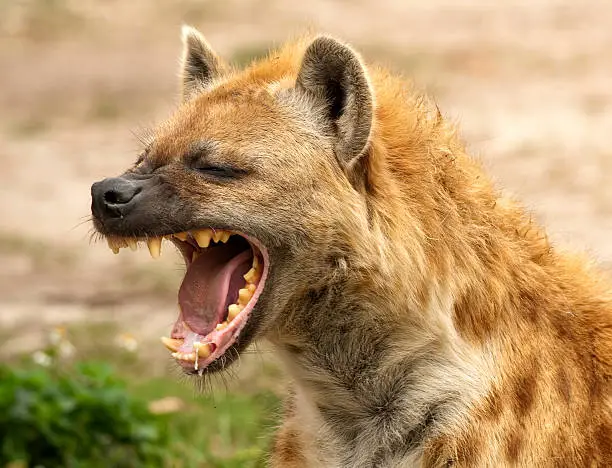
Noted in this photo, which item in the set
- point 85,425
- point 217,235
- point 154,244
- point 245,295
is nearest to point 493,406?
point 245,295

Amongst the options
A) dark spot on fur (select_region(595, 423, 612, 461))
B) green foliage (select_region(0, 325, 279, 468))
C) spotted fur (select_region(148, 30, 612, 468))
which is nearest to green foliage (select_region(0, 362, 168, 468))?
green foliage (select_region(0, 325, 279, 468))

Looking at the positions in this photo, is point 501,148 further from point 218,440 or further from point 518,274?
point 518,274

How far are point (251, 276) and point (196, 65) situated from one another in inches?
27.6

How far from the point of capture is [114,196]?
3014mm

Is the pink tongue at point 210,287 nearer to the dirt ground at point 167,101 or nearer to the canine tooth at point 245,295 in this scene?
the canine tooth at point 245,295

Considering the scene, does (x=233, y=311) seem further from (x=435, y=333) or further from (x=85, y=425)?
(x=85, y=425)

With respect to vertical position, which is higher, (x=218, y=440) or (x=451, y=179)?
(x=451, y=179)

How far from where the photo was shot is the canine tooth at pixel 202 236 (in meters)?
3.05

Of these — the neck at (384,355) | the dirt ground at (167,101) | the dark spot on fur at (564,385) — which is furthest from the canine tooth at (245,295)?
the dirt ground at (167,101)


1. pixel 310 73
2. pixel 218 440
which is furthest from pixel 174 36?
pixel 310 73

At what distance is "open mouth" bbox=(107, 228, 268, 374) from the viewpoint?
3031mm

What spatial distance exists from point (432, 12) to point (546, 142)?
3.39 metres

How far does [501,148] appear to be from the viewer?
851 centimetres

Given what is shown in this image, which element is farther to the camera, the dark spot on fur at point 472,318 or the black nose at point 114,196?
the dark spot on fur at point 472,318
